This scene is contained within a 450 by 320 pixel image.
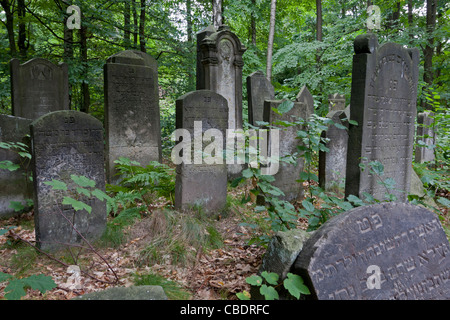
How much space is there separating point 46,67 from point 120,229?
6.11m

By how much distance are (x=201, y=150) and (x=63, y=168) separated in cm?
181

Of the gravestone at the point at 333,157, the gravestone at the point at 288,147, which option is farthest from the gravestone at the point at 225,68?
the gravestone at the point at 333,157

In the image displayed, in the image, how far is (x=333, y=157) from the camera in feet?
20.4

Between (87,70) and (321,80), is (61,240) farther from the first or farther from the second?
(321,80)

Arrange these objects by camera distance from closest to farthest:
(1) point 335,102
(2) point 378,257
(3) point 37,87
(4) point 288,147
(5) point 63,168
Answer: (2) point 378,257 < (5) point 63,168 < (4) point 288,147 < (3) point 37,87 < (1) point 335,102

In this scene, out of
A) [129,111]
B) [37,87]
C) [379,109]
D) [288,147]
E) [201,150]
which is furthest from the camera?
[37,87]

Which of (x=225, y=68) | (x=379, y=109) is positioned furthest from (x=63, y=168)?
(x=225, y=68)

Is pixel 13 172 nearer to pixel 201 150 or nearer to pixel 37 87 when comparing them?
pixel 201 150

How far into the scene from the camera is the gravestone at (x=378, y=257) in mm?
1975

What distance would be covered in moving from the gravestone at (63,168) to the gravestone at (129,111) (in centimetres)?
215

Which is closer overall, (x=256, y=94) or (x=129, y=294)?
(x=129, y=294)

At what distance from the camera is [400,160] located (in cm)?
432

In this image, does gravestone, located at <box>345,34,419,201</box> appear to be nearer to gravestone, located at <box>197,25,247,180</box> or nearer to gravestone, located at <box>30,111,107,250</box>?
gravestone, located at <box>30,111,107,250</box>

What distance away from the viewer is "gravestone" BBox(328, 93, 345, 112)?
36.9ft
